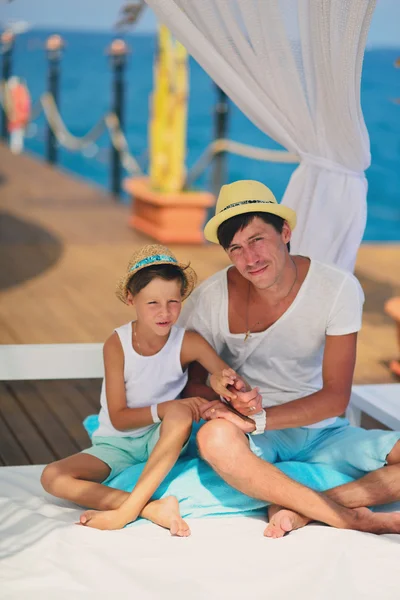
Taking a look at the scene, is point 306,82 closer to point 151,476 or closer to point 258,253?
point 258,253

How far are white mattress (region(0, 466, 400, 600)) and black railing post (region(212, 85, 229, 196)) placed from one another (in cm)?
605

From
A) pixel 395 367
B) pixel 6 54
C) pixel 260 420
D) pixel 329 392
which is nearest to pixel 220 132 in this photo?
pixel 395 367

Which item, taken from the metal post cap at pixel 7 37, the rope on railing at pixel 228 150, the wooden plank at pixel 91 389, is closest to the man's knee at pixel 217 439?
the wooden plank at pixel 91 389

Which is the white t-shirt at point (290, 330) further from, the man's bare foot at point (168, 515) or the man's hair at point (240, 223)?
the man's bare foot at point (168, 515)

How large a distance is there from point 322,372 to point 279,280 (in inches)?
11.3

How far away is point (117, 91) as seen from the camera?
33.5ft

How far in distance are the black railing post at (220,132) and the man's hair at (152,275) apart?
572 centimetres

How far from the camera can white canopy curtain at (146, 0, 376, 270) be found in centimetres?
285

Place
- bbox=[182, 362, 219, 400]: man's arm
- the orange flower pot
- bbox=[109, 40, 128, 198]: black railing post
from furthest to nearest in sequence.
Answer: bbox=[109, 40, 128, 198]: black railing post → the orange flower pot → bbox=[182, 362, 219, 400]: man's arm

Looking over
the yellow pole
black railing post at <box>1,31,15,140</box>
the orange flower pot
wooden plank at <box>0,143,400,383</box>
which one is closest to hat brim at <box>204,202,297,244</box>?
wooden plank at <box>0,143,400,383</box>

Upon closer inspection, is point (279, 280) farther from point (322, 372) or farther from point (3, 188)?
point (3, 188)

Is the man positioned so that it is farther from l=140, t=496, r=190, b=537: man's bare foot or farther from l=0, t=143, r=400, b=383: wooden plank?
l=0, t=143, r=400, b=383: wooden plank

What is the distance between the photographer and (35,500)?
8.98ft

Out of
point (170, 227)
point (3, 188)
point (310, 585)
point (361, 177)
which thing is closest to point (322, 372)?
point (310, 585)
